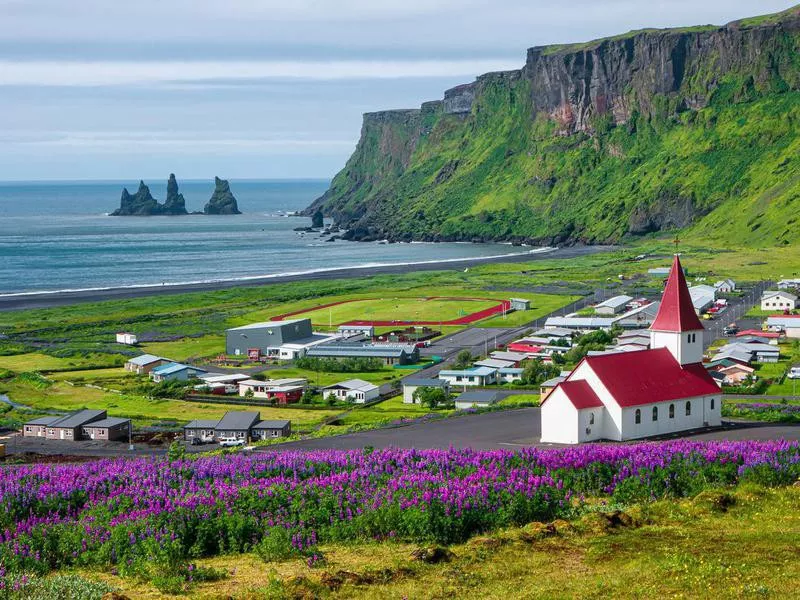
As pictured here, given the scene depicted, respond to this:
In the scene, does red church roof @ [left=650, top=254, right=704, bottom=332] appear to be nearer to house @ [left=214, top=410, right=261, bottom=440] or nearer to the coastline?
house @ [left=214, top=410, right=261, bottom=440]

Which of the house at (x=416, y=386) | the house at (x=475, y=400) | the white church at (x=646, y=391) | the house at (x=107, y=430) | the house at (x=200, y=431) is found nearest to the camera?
the white church at (x=646, y=391)

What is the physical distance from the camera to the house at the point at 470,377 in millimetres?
73750

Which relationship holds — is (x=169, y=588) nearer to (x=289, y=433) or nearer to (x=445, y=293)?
(x=289, y=433)

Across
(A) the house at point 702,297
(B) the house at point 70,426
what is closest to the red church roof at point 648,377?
(B) the house at point 70,426

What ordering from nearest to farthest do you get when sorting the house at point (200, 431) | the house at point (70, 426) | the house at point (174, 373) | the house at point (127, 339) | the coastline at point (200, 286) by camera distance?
1. the house at point (200, 431)
2. the house at point (70, 426)
3. the house at point (174, 373)
4. the house at point (127, 339)
5. the coastline at point (200, 286)

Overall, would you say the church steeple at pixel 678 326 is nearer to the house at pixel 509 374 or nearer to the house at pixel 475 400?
the house at pixel 475 400

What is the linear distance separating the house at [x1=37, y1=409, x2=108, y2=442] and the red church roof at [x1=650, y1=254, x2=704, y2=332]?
28.3 meters

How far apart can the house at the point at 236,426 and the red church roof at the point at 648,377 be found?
17348mm

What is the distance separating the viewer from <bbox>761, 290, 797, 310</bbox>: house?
108 m

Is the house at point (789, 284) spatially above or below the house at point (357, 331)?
above

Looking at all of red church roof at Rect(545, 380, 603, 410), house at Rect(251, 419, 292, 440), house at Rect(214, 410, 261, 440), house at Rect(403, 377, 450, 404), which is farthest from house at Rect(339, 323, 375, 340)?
red church roof at Rect(545, 380, 603, 410)

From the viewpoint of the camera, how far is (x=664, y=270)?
5876 inches

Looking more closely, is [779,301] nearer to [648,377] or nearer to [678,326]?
[678,326]

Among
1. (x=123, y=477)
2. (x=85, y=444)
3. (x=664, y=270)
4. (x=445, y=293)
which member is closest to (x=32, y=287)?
(x=445, y=293)
